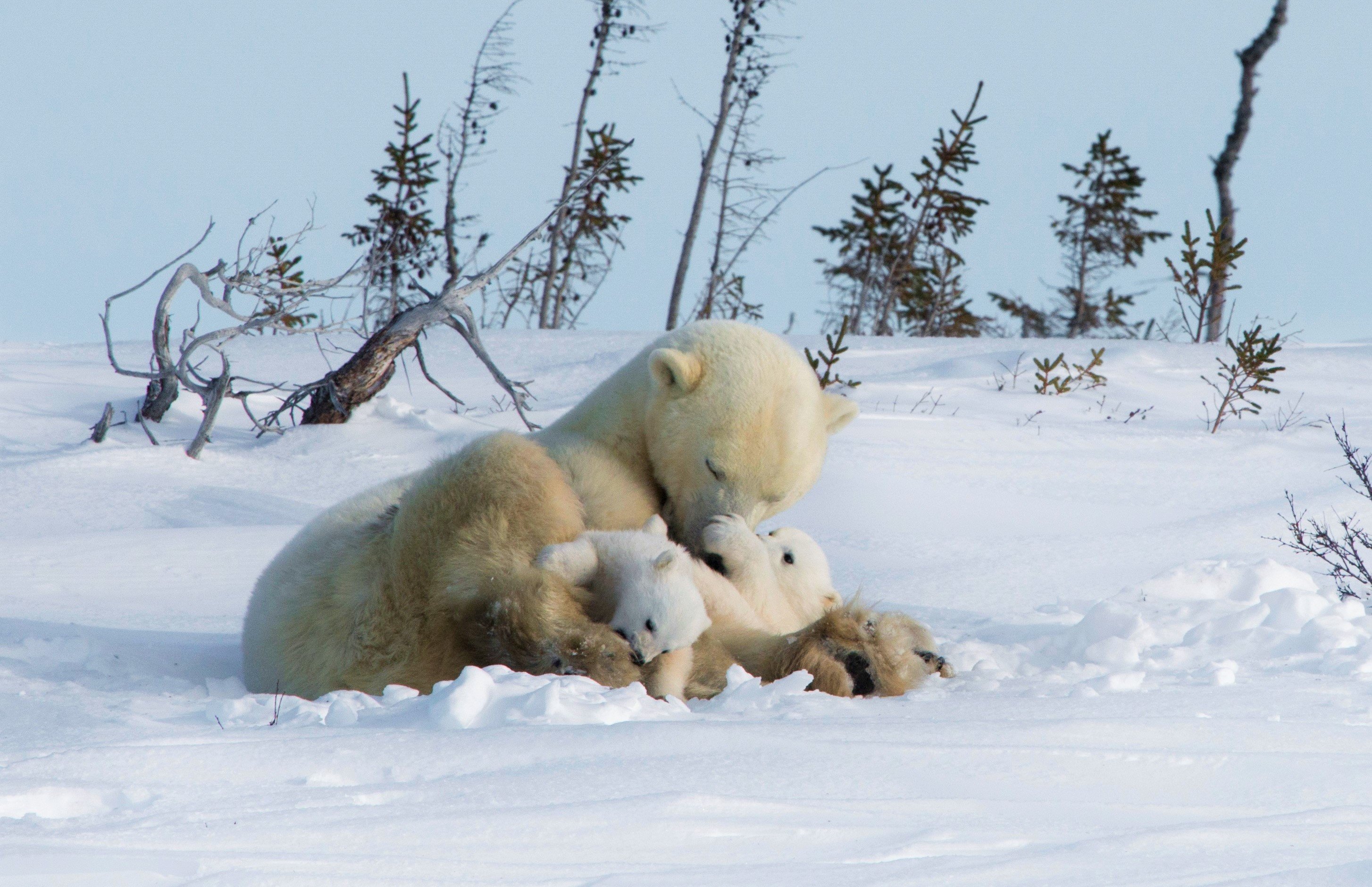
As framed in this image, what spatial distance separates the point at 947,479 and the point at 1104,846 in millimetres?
5340

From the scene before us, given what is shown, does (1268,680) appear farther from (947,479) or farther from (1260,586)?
(947,479)

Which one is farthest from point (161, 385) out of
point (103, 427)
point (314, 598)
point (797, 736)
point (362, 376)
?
point (797, 736)

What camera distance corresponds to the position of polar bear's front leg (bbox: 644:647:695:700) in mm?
2811

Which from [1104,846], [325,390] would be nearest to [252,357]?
[325,390]

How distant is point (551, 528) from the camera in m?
2.85

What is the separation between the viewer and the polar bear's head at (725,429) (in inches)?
127

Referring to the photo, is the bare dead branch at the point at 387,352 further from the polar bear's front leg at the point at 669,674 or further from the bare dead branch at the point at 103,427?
the polar bear's front leg at the point at 669,674

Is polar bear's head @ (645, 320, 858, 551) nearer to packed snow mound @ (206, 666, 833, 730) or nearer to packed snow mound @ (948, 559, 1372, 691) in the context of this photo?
packed snow mound @ (206, 666, 833, 730)

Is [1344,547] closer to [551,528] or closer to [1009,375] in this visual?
[551,528]

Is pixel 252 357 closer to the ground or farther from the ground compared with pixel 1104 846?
closer to the ground

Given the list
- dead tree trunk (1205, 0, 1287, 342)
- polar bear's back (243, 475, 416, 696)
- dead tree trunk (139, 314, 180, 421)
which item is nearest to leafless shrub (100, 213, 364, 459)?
dead tree trunk (139, 314, 180, 421)

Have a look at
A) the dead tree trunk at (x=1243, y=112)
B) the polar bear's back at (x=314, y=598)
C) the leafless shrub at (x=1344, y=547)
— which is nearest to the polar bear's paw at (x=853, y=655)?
the polar bear's back at (x=314, y=598)

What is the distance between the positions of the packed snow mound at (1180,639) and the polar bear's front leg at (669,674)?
931 millimetres

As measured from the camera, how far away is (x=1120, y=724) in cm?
244
